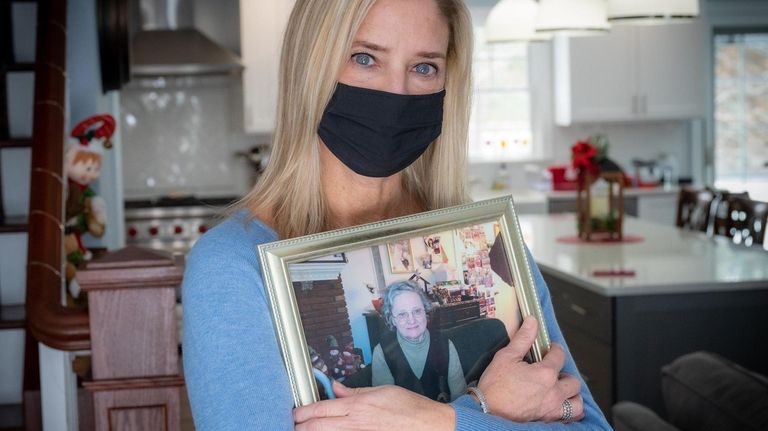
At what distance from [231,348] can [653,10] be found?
3.72 metres

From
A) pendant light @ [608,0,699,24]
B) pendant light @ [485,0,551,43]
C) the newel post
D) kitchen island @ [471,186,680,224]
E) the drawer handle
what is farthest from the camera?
kitchen island @ [471,186,680,224]

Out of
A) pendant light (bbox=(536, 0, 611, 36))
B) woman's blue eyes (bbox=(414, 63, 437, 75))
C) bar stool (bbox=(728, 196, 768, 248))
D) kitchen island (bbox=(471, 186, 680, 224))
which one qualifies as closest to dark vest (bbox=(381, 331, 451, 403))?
woman's blue eyes (bbox=(414, 63, 437, 75))

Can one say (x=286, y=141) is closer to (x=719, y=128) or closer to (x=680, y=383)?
(x=680, y=383)

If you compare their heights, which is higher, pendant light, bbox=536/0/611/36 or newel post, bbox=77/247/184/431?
pendant light, bbox=536/0/611/36

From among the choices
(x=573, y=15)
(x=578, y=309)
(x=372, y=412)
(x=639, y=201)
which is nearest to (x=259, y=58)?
→ (x=639, y=201)

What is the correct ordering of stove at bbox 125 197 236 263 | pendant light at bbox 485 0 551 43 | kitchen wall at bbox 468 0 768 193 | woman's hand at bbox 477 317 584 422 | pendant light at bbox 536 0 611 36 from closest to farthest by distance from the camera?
woman's hand at bbox 477 317 584 422 → pendant light at bbox 536 0 611 36 → pendant light at bbox 485 0 551 43 → stove at bbox 125 197 236 263 → kitchen wall at bbox 468 0 768 193

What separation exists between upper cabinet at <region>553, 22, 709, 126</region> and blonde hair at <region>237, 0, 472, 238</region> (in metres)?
6.49

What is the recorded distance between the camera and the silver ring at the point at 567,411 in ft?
3.94

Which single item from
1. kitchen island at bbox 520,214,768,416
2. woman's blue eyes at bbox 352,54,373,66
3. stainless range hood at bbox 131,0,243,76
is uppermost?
stainless range hood at bbox 131,0,243,76

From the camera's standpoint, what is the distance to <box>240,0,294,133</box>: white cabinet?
7.46 meters

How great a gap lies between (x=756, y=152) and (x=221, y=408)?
26.8 ft

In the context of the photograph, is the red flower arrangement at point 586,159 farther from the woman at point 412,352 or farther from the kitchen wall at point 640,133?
the woman at point 412,352

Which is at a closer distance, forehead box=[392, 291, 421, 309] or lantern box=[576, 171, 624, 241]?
forehead box=[392, 291, 421, 309]

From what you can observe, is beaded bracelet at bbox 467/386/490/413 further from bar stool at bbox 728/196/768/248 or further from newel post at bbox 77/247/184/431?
bar stool at bbox 728/196/768/248
